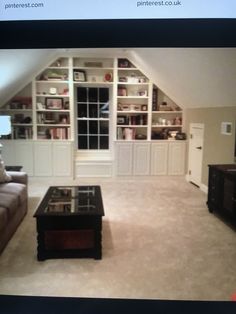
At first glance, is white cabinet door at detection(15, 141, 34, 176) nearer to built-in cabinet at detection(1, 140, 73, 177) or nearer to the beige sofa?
built-in cabinet at detection(1, 140, 73, 177)

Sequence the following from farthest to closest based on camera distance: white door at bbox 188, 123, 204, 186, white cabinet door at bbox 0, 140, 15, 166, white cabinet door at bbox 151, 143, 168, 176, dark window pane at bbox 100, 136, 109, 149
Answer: dark window pane at bbox 100, 136, 109, 149, white cabinet door at bbox 151, 143, 168, 176, white cabinet door at bbox 0, 140, 15, 166, white door at bbox 188, 123, 204, 186

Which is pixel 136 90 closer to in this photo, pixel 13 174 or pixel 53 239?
pixel 13 174

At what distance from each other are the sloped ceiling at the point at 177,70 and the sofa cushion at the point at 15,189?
4.90 feet

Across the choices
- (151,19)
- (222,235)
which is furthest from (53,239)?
(151,19)

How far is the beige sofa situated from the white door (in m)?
2.96

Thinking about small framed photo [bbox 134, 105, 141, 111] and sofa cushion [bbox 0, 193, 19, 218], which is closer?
sofa cushion [bbox 0, 193, 19, 218]

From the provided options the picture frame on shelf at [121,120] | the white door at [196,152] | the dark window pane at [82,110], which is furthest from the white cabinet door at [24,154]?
the white door at [196,152]

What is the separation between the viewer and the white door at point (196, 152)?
4828 millimetres

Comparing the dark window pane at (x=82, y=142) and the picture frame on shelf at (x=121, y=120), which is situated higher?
the picture frame on shelf at (x=121, y=120)

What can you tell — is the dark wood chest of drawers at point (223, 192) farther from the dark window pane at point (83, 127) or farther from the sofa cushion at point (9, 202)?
the dark window pane at point (83, 127)

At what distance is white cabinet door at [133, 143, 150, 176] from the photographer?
5.26 m

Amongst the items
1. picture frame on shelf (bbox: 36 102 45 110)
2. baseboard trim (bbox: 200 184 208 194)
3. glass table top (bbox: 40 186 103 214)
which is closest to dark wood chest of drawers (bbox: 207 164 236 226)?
baseboard trim (bbox: 200 184 208 194)

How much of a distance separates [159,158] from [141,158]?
354 mm

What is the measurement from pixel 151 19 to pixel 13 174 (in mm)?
3169
